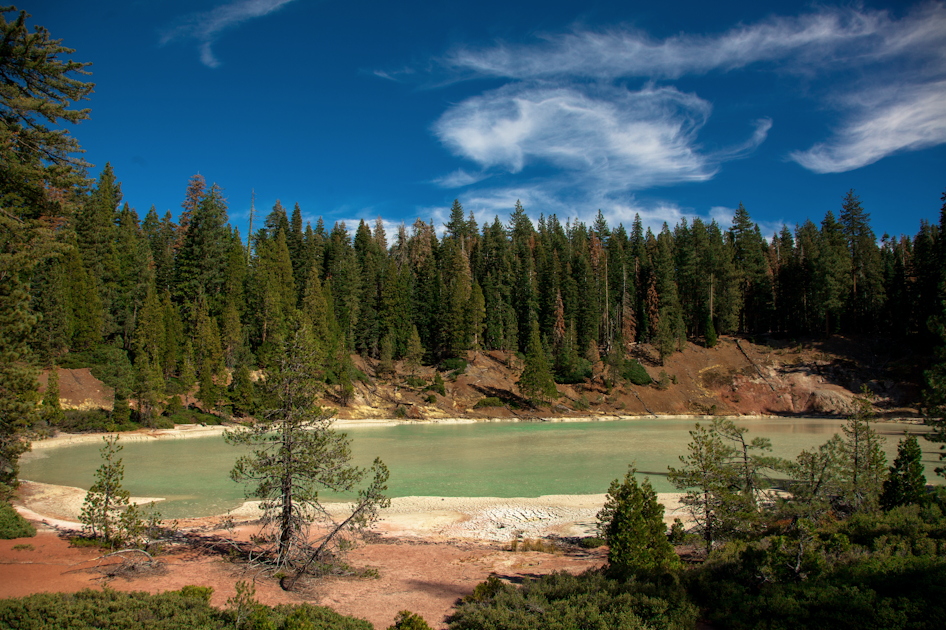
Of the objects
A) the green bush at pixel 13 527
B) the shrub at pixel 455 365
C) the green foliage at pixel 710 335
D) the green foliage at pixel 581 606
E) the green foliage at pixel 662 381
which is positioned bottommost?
the green bush at pixel 13 527

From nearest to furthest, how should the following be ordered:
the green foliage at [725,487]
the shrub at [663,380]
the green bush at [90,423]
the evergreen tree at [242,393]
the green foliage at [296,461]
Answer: the green foliage at [296,461]
the green foliage at [725,487]
the green bush at [90,423]
the evergreen tree at [242,393]
the shrub at [663,380]

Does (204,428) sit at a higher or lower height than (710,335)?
lower

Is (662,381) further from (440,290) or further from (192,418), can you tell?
(192,418)

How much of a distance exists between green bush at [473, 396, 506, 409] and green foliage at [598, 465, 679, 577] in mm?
48749

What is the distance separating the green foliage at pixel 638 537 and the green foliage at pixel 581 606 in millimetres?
1056

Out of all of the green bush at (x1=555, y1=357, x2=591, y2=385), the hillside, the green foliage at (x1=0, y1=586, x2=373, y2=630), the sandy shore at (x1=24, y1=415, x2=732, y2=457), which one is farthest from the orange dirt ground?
the green bush at (x1=555, y1=357, x2=591, y2=385)

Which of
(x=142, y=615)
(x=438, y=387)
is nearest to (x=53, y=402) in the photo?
(x=438, y=387)

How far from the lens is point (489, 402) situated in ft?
196

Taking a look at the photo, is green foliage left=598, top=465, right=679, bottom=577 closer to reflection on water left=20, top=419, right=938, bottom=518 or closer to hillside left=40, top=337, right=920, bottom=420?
reflection on water left=20, top=419, right=938, bottom=518

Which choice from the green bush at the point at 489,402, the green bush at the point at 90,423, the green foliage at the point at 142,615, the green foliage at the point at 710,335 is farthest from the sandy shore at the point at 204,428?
the green foliage at the point at 142,615

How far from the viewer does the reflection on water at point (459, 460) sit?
22.5m

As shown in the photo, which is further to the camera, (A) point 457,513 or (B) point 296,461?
(A) point 457,513

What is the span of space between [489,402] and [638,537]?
49.9 metres

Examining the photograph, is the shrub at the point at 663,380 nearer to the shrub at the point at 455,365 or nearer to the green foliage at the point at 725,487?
the shrub at the point at 455,365
